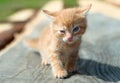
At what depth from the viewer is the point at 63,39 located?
174 inches

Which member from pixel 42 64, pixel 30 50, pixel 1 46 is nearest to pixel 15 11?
pixel 1 46

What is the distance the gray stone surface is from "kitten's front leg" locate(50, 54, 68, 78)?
0.07 metres

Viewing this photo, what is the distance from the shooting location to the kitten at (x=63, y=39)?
4.36 meters

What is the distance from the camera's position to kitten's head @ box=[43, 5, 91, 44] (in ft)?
Result: 14.2

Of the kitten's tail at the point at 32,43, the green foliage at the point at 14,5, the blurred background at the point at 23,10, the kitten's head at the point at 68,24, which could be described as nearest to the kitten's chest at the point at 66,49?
the kitten's head at the point at 68,24

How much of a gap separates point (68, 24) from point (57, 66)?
573 millimetres

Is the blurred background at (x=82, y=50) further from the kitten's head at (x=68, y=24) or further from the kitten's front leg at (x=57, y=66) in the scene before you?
the kitten's head at (x=68, y=24)

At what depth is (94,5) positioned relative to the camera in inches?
330

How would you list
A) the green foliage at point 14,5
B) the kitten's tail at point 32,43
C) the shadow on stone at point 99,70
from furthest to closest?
the green foliage at point 14,5
the kitten's tail at point 32,43
the shadow on stone at point 99,70

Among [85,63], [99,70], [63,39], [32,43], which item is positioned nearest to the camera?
[63,39]

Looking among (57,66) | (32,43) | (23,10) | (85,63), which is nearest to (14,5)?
(23,10)

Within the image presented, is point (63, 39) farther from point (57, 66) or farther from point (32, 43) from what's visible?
point (32, 43)

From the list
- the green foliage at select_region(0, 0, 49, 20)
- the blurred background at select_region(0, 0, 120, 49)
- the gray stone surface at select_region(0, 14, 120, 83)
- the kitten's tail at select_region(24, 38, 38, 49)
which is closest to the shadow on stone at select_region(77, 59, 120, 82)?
the gray stone surface at select_region(0, 14, 120, 83)

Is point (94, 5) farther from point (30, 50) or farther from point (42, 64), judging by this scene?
point (42, 64)
